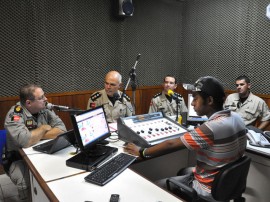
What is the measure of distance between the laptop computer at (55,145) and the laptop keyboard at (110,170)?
44 cm

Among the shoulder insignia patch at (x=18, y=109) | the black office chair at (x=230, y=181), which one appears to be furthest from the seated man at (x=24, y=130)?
the black office chair at (x=230, y=181)

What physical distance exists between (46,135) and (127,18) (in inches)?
107

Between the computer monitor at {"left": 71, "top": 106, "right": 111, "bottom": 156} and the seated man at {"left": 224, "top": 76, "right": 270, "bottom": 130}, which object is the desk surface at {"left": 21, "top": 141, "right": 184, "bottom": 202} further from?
the seated man at {"left": 224, "top": 76, "right": 270, "bottom": 130}

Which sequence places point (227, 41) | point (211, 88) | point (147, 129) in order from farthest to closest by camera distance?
1. point (227, 41)
2. point (147, 129)
3. point (211, 88)

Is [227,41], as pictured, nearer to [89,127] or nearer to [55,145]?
[89,127]

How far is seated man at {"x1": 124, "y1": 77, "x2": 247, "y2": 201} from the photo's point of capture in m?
1.39

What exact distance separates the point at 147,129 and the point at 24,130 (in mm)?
1048

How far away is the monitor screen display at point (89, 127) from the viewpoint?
1591 millimetres

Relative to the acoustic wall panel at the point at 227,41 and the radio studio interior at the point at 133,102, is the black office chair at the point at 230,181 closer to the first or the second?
the radio studio interior at the point at 133,102

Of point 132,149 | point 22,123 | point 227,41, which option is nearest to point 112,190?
Answer: point 132,149

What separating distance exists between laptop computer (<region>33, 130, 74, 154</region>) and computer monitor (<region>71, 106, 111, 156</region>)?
0.23 meters

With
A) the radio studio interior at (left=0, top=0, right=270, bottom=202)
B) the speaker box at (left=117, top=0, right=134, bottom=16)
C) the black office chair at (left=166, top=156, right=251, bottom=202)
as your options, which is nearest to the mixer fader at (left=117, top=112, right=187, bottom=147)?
the radio studio interior at (left=0, top=0, right=270, bottom=202)

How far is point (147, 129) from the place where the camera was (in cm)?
208

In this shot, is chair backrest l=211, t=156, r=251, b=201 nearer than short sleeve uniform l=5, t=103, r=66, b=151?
Yes
